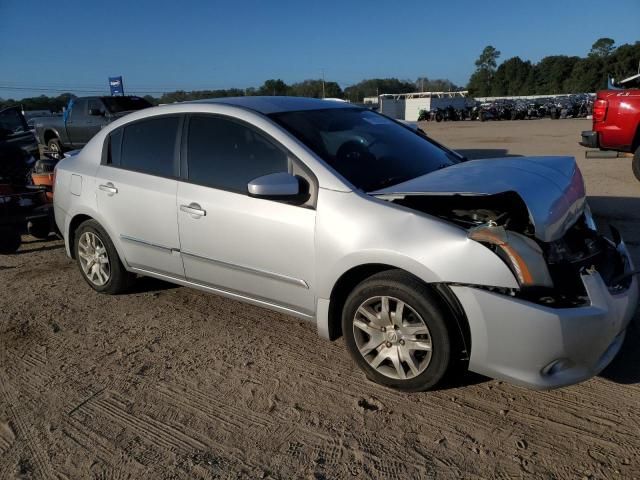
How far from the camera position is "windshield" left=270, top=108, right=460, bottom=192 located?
3.31m

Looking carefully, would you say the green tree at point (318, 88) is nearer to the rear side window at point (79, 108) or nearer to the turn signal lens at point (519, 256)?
the rear side window at point (79, 108)

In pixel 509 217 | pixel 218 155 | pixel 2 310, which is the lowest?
pixel 2 310

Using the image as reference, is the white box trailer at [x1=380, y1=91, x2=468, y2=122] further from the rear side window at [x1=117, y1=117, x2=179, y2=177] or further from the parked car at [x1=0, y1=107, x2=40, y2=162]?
the rear side window at [x1=117, y1=117, x2=179, y2=177]

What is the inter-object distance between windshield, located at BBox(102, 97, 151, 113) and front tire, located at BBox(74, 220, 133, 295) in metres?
11.0

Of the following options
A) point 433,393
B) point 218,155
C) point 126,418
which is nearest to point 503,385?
point 433,393

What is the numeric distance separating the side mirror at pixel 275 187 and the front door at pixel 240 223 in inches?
5.3

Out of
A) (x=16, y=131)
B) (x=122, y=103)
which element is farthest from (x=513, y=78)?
(x=16, y=131)

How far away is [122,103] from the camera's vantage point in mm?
14883

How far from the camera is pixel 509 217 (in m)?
2.89

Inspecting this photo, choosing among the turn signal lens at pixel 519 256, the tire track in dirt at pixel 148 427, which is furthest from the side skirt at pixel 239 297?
the turn signal lens at pixel 519 256

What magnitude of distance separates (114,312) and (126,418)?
166cm

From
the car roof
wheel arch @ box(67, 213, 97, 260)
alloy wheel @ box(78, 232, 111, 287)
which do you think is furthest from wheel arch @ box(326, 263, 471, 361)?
→ wheel arch @ box(67, 213, 97, 260)

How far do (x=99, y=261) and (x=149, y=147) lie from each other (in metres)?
1.20

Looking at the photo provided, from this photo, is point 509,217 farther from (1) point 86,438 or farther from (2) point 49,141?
(2) point 49,141
